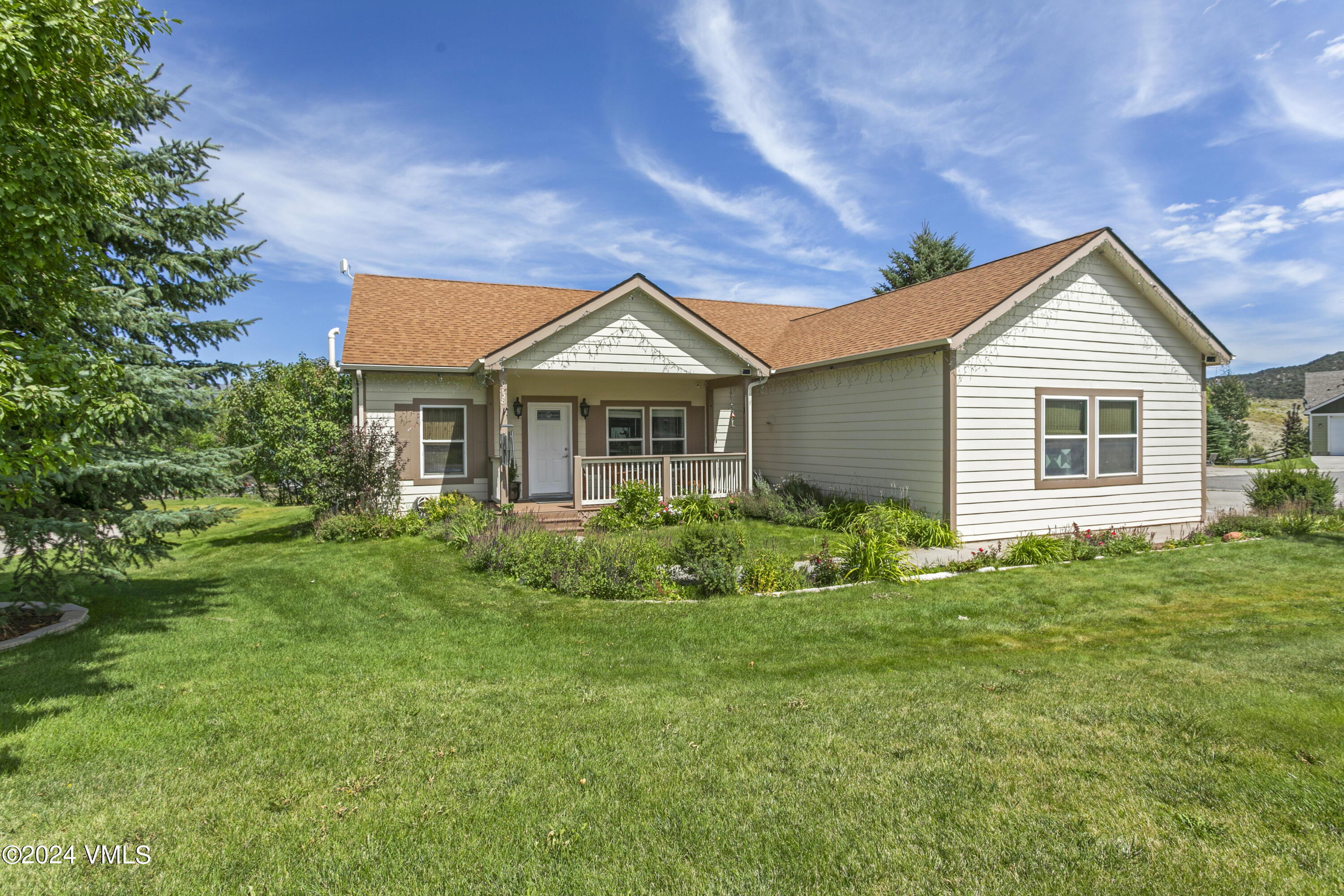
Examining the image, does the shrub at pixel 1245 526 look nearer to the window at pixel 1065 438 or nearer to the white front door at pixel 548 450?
the window at pixel 1065 438

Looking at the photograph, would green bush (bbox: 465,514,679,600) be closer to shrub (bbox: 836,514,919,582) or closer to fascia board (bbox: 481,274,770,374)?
shrub (bbox: 836,514,919,582)

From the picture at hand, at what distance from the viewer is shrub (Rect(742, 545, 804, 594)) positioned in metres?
8.70

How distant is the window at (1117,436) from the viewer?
1262 cm

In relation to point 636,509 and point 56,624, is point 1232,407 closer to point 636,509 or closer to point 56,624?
point 636,509

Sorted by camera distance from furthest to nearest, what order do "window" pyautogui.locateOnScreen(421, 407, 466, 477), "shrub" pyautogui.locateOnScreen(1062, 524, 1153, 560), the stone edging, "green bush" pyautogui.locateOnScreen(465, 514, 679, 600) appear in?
"window" pyautogui.locateOnScreen(421, 407, 466, 477) < "shrub" pyautogui.locateOnScreen(1062, 524, 1153, 560) < "green bush" pyautogui.locateOnScreen(465, 514, 679, 600) < the stone edging

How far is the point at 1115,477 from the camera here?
12680 millimetres

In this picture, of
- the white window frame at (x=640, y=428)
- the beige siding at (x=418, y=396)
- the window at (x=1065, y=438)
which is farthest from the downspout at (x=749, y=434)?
the beige siding at (x=418, y=396)

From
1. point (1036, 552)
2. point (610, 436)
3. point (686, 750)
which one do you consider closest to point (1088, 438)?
point (1036, 552)

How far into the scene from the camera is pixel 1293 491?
1417cm

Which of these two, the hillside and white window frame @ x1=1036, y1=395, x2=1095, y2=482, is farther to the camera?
the hillside

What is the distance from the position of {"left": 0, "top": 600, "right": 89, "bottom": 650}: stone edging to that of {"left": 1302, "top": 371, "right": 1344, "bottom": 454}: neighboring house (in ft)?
192

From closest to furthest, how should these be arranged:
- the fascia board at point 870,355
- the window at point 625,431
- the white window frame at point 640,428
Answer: the fascia board at point 870,355, the white window frame at point 640,428, the window at point 625,431
